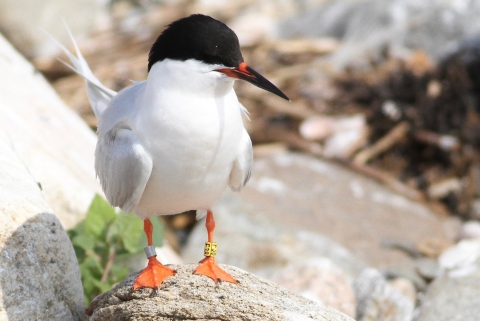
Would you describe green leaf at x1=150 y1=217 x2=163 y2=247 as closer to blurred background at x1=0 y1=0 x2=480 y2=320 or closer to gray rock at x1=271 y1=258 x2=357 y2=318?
blurred background at x1=0 y1=0 x2=480 y2=320

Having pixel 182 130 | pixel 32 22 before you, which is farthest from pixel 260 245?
pixel 32 22

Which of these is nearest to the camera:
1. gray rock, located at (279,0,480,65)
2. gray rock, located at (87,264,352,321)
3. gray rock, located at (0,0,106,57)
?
gray rock, located at (87,264,352,321)

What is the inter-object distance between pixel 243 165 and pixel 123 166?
0.69 meters

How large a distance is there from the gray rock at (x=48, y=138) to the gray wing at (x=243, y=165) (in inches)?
58.7

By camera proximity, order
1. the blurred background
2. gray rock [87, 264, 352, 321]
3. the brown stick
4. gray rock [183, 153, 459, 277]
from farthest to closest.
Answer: the brown stick, gray rock [183, 153, 459, 277], the blurred background, gray rock [87, 264, 352, 321]

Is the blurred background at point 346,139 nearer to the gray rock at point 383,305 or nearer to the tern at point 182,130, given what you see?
the gray rock at point 383,305

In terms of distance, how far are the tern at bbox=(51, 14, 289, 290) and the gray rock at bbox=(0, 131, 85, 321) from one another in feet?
1.42

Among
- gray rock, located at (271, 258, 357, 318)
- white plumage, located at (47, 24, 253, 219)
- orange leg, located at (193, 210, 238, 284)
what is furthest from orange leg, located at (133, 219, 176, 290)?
gray rock, located at (271, 258, 357, 318)

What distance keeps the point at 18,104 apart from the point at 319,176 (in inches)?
156

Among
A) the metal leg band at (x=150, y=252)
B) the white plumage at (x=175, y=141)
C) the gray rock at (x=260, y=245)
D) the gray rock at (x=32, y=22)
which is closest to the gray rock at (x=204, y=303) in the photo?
the metal leg band at (x=150, y=252)

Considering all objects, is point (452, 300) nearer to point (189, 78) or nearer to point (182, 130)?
point (182, 130)

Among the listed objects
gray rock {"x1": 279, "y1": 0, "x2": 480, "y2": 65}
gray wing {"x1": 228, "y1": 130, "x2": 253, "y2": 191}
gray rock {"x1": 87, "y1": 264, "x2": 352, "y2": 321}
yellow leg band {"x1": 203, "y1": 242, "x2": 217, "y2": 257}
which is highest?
gray rock {"x1": 279, "y1": 0, "x2": 480, "y2": 65}

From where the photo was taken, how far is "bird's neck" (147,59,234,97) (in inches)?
138

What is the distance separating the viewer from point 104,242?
479 cm
